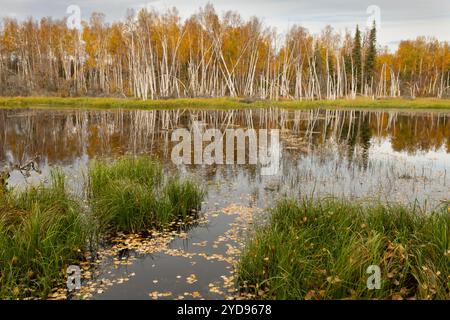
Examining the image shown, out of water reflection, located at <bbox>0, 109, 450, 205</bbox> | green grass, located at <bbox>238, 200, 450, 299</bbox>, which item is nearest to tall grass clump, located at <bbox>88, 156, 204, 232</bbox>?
water reflection, located at <bbox>0, 109, 450, 205</bbox>

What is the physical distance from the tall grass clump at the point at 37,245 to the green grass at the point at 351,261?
8.78 feet

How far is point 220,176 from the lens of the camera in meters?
12.3

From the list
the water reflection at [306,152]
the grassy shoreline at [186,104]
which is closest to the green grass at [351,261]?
the water reflection at [306,152]

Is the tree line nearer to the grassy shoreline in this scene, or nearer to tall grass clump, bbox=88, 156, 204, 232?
the grassy shoreline

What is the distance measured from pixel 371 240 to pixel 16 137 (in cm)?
2002

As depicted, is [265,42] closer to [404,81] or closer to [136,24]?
[136,24]

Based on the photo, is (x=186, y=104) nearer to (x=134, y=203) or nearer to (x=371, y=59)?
(x=371, y=59)

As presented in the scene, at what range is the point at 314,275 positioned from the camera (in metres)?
5.30

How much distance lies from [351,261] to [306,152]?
11.9 metres

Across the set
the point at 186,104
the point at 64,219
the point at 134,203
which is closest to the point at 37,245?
the point at 64,219

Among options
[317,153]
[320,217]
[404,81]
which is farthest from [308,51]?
[320,217]

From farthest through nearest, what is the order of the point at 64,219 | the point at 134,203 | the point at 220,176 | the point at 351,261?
the point at 220,176, the point at 134,203, the point at 64,219, the point at 351,261

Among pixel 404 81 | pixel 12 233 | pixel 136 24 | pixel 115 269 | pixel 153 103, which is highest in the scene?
pixel 136 24

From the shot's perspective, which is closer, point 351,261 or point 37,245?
point 351,261
